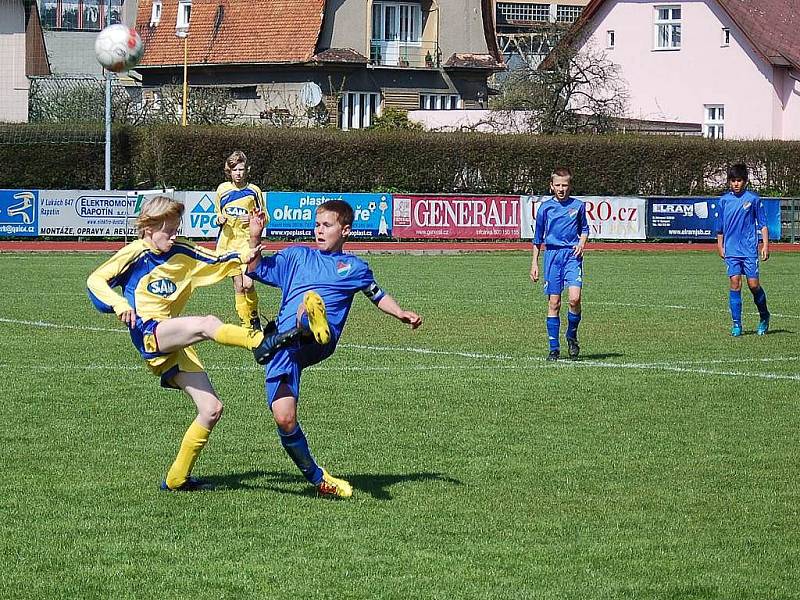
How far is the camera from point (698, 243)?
33.3 meters

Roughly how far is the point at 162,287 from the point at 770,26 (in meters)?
45.2

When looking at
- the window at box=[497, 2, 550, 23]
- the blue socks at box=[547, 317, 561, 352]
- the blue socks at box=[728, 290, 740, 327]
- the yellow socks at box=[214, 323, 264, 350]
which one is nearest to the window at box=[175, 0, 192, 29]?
the window at box=[497, 2, 550, 23]

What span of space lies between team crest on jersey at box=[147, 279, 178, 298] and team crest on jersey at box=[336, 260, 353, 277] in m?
0.90

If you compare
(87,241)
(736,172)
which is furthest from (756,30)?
(736,172)

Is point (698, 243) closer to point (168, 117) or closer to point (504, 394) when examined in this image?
point (168, 117)

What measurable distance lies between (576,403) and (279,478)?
3.43 m

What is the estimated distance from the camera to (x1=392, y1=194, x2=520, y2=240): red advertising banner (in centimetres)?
3203

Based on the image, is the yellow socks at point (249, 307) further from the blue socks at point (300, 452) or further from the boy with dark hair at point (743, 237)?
the boy with dark hair at point (743, 237)

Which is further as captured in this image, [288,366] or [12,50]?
[12,50]

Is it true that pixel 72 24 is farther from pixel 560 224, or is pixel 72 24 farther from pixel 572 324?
pixel 572 324

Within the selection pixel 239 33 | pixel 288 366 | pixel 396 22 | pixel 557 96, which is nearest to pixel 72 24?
pixel 239 33

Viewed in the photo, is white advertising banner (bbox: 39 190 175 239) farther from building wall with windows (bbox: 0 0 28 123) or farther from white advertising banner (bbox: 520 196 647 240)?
building wall with windows (bbox: 0 0 28 123)

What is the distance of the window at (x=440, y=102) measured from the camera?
5316cm

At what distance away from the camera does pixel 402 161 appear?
120ft
